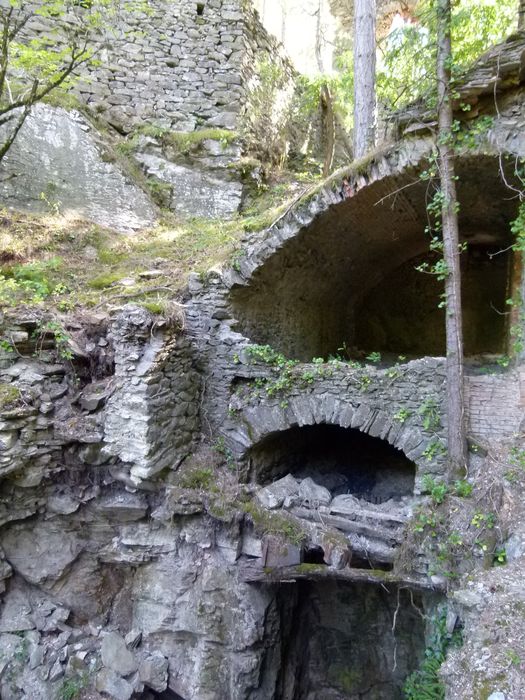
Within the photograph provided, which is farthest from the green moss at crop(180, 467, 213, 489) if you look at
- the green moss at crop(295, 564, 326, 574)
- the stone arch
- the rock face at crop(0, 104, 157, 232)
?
the rock face at crop(0, 104, 157, 232)

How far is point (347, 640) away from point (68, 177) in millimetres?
8883

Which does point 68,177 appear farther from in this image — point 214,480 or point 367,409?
point 367,409

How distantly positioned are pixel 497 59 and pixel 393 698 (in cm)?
809

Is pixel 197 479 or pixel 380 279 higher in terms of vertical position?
pixel 380 279

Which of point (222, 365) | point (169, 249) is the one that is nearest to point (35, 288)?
point (169, 249)

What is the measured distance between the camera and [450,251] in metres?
4.91

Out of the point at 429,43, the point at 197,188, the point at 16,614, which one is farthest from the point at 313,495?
the point at 197,188

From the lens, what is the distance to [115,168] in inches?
336

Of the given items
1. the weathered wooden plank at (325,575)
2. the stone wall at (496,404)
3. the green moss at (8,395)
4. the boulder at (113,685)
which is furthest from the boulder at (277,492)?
the green moss at (8,395)

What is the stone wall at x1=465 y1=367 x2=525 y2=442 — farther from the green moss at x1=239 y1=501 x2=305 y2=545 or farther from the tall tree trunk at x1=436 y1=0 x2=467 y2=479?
the green moss at x1=239 y1=501 x2=305 y2=545

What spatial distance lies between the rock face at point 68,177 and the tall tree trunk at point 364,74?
13.1ft

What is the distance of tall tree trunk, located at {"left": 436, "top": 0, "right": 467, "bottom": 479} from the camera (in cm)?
480

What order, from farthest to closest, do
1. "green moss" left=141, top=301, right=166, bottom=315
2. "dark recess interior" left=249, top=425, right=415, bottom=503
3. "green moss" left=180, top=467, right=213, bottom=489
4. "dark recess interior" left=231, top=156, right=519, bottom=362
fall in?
"dark recess interior" left=249, top=425, right=415, bottom=503 < "dark recess interior" left=231, top=156, right=519, bottom=362 < "green moss" left=180, top=467, right=213, bottom=489 < "green moss" left=141, top=301, right=166, bottom=315

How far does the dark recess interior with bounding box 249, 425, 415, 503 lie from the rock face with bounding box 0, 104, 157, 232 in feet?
15.6
